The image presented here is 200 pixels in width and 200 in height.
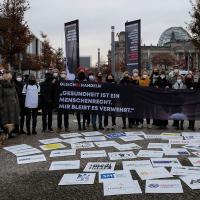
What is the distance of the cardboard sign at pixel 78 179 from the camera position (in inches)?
386

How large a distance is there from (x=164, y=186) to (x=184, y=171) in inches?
46.3

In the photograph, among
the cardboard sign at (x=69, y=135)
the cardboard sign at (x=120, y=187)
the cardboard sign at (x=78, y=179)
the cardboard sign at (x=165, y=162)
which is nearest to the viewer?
the cardboard sign at (x=120, y=187)

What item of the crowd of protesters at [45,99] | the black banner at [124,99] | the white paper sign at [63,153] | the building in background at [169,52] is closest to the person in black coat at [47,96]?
the crowd of protesters at [45,99]

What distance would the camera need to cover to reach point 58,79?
1664 cm

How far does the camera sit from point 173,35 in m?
144

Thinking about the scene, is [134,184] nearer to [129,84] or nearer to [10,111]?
[10,111]

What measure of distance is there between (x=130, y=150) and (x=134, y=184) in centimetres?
327

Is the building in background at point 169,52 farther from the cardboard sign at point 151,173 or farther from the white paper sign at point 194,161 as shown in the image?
the cardboard sign at point 151,173

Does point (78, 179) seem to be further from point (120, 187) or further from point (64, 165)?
point (64, 165)

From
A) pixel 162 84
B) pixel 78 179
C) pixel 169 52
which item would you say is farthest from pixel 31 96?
pixel 169 52

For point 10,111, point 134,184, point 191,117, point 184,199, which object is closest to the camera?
point 184,199

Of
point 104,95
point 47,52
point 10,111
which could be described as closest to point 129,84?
point 104,95

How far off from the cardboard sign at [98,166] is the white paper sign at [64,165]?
278mm

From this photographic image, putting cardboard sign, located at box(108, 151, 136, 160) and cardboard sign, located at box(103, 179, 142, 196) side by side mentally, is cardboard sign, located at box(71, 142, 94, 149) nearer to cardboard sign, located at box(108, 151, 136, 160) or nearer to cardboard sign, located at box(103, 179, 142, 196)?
cardboard sign, located at box(108, 151, 136, 160)
